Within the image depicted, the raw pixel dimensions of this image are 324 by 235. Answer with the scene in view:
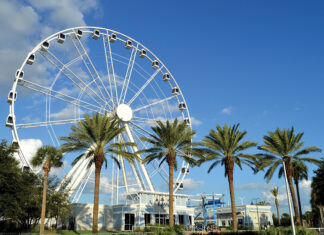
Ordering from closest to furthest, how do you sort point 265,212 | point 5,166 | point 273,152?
point 5,166 < point 273,152 < point 265,212

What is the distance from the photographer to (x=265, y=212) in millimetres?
56219

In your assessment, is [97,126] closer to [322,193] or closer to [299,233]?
[299,233]

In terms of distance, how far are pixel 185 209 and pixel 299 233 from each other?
67.4 ft

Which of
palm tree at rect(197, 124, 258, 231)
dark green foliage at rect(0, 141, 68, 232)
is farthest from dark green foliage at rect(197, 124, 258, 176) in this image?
dark green foliage at rect(0, 141, 68, 232)

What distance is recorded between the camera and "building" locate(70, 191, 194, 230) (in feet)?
120

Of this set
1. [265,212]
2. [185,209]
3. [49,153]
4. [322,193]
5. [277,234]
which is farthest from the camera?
[265,212]

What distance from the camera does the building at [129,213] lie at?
120 feet

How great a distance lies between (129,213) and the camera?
3728cm

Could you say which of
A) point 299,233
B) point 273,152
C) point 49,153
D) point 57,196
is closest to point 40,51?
point 49,153

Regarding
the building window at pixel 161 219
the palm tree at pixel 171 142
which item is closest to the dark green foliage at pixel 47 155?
the palm tree at pixel 171 142

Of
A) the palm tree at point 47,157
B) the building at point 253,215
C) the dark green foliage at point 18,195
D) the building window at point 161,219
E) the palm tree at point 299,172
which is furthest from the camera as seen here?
the building at point 253,215

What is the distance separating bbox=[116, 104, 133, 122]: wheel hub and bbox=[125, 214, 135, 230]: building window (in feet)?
36.2

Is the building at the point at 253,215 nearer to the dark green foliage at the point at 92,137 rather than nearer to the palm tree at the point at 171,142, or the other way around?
the palm tree at the point at 171,142

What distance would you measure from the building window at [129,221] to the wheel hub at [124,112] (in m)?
11.0
